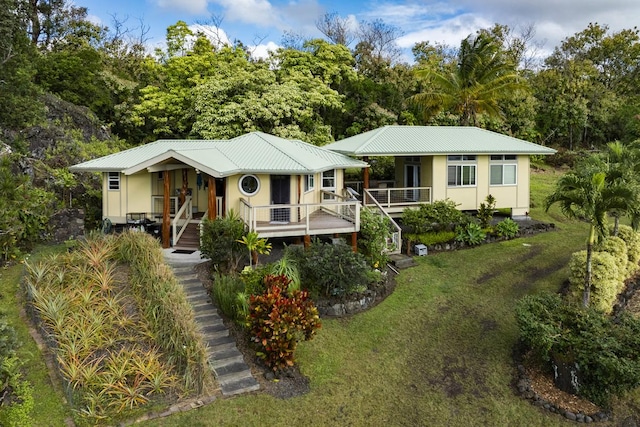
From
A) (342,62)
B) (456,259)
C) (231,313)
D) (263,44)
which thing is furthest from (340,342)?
(263,44)

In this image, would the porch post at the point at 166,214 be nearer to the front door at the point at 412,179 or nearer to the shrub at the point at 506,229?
the front door at the point at 412,179

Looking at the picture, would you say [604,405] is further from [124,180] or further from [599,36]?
[599,36]

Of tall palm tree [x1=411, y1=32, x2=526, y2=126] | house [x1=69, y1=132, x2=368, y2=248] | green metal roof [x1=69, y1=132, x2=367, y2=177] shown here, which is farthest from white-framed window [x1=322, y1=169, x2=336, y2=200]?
tall palm tree [x1=411, y1=32, x2=526, y2=126]

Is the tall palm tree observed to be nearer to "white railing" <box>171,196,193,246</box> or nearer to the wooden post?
the wooden post

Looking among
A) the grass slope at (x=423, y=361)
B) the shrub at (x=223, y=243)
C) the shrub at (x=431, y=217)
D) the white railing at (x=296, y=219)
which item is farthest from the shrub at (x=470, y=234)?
the shrub at (x=223, y=243)

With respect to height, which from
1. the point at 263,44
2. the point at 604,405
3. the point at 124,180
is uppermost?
the point at 263,44

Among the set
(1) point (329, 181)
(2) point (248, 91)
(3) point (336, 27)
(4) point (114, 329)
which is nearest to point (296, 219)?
(1) point (329, 181)

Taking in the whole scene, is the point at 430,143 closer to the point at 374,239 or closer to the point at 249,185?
the point at 374,239
